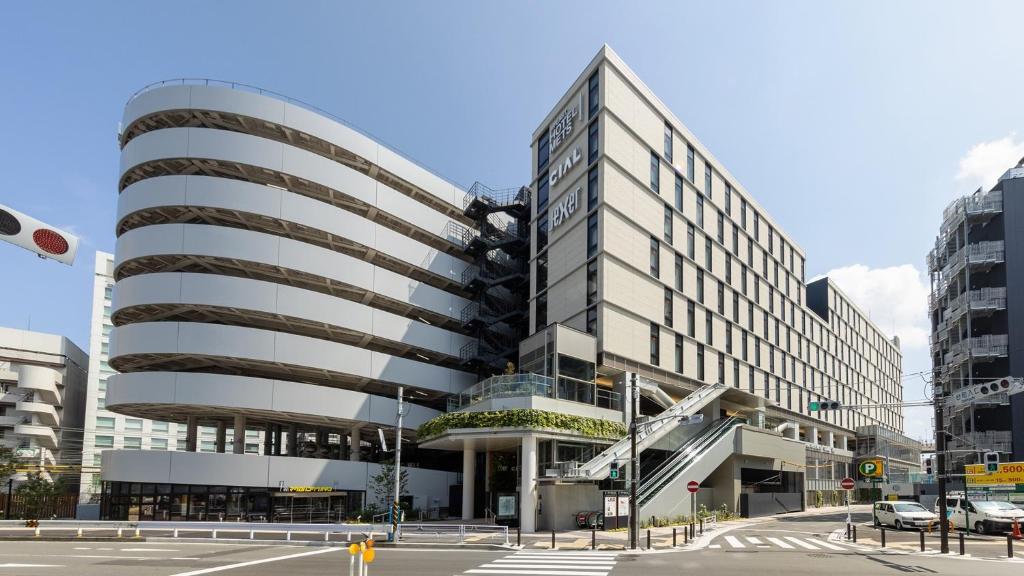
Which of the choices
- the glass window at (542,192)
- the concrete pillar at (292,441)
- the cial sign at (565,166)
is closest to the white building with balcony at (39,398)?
the concrete pillar at (292,441)

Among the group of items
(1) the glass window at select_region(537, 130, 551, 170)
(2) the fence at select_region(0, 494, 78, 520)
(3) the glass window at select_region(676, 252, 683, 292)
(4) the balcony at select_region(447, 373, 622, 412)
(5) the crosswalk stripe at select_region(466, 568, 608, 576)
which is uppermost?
(1) the glass window at select_region(537, 130, 551, 170)

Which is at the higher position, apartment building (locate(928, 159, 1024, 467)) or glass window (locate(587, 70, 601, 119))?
glass window (locate(587, 70, 601, 119))

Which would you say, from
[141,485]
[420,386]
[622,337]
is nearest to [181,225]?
[141,485]

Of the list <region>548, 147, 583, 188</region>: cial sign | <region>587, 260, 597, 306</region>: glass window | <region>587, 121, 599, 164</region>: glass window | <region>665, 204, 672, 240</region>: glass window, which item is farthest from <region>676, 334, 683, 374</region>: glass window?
<region>587, 121, 599, 164</region>: glass window

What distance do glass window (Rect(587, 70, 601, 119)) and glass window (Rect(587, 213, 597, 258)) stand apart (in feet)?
25.7

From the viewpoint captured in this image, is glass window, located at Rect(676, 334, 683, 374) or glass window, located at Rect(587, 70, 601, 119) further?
glass window, located at Rect(676, 334, 683, 374)

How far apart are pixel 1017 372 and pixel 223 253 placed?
60986 mm

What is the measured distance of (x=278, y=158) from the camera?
2140 inches

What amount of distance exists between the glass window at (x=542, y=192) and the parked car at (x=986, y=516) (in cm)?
3565

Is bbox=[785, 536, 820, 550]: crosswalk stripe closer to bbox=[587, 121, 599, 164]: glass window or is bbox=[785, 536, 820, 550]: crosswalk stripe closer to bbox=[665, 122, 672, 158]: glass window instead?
bbox=[587, 121, 599, 164]: glass window

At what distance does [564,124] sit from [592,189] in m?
7.63

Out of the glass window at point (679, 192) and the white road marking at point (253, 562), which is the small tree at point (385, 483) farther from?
the glass window at point (679, 192)

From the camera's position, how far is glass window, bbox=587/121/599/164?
55312mm

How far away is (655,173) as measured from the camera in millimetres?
60062
